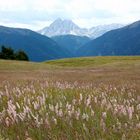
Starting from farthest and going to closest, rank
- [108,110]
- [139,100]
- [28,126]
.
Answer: [139,100] → [108,110] → [28,126]

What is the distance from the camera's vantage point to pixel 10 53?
121375 millimetres

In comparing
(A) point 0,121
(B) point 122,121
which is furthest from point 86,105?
(A) point 0,121

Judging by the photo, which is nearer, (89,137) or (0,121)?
(89,137)

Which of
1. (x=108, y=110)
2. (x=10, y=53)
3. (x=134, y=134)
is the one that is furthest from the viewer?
(x=10, y=53)

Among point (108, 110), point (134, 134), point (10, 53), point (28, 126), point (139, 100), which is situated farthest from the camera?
point (10, 53)

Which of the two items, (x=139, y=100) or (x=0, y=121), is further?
(x=139, y=100)

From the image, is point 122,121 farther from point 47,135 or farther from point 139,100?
point 139,100

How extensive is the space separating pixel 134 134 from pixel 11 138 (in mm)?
1549

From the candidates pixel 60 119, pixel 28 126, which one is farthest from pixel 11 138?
pixel 60 119

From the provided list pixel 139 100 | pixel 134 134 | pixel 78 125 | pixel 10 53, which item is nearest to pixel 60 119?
pixel 78 125

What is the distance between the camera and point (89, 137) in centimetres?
466

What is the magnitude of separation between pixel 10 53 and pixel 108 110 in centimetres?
11691

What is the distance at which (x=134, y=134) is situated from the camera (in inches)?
174

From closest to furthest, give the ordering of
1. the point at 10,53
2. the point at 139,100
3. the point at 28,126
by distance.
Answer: the point at 28,126 < the point at 139,100 < the point at 10,53
